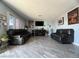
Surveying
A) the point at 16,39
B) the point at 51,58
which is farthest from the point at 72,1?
the point at 16,39

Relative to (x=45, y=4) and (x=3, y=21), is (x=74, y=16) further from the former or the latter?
(x=3, y=21)

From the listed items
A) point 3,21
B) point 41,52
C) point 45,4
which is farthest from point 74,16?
point 3,21

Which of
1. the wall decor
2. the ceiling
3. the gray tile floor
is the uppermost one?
the ceiling

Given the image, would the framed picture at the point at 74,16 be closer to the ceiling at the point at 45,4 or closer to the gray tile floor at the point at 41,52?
the ceiling at the point at 45,4

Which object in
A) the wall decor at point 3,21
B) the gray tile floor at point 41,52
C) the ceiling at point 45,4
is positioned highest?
the ceiling at point 45,4

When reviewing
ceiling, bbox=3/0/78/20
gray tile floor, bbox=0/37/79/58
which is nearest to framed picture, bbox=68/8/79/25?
ceiling, bbox=3/0/78/20

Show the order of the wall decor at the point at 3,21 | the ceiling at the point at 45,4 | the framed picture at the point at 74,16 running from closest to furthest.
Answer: the ceiling at the point at 45,4 < the framed picture at the point at 74,16 < the wall decor at the point at 3,21

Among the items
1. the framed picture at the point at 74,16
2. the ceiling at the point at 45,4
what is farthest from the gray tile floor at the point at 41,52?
the ceiling at the point at 45,4

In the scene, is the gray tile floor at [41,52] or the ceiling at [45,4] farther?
the ceiling at [45,4]

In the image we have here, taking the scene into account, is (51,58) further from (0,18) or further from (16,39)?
(0,18)

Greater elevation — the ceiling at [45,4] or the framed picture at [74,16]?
the ceiling at [45,4]

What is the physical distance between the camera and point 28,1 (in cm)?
587

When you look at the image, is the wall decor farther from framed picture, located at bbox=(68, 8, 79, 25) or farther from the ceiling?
framed picture, located at bbox=(68, 8, 79, 25)

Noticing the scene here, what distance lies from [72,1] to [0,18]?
12.9ft
